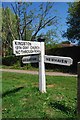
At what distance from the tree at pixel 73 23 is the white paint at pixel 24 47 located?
52.3ft

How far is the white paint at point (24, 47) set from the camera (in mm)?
7722

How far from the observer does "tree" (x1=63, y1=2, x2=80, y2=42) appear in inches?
976

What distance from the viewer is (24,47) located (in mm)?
7953

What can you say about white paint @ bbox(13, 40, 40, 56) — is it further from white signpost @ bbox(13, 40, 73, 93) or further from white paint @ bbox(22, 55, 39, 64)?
white paint @ bbox(22, 55, 39, 64)

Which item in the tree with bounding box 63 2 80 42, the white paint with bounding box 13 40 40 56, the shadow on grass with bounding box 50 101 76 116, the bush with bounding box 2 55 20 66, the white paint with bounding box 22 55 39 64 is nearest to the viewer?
the shadow on grass with bounding box 50 101 76 116

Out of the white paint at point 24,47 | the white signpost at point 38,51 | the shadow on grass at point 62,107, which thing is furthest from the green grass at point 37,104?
the white paint at point 24,47

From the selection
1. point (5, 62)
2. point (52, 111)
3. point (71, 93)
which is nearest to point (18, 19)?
point (5, 62)

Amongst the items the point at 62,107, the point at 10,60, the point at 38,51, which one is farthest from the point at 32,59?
the point at 10,60

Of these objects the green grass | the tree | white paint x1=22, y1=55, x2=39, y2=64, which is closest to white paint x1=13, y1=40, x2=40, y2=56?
white paint x1=22, y1=55, x2=39, y2=64

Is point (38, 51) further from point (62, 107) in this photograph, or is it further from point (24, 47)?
point (62, 107)

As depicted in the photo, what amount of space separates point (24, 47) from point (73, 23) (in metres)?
18.6

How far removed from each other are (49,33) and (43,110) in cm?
2641

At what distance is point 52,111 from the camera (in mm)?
6258

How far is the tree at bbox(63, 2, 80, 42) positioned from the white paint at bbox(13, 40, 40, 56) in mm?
15950
